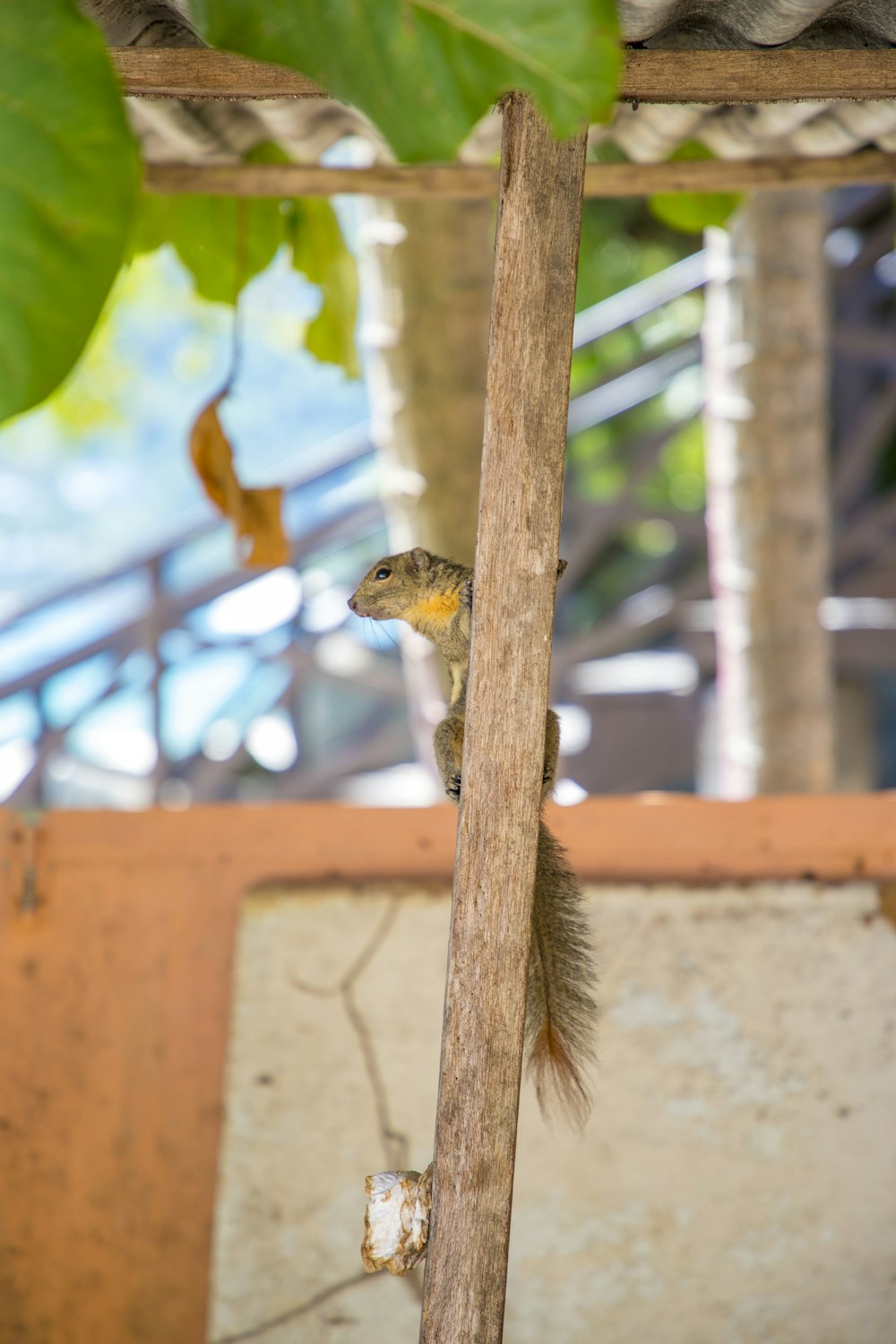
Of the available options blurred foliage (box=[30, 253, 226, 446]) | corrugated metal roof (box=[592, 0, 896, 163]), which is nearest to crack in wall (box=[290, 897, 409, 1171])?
corrugated metal roof (box=[592, 0, 896, 163])

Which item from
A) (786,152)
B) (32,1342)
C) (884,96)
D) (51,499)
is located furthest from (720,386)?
(51,499)

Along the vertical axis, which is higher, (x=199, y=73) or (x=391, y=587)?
(x=199, y=73)

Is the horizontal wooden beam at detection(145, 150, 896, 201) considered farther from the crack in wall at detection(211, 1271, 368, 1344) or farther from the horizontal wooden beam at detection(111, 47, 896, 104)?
the crack in wall at detection(211, 1271, 368, 1344)

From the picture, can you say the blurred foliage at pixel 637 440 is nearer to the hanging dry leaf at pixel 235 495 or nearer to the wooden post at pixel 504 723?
the hanging dry leaf at pixel 235 495

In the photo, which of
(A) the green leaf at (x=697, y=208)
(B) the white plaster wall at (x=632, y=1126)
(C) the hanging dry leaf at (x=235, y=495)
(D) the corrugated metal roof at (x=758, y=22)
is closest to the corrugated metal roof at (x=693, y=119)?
(D) the corrugated metal roof at (x=758, y=22)

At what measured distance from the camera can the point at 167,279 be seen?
23.7ft

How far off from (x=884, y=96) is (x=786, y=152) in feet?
2.25

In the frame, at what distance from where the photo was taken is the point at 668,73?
1.55 meters

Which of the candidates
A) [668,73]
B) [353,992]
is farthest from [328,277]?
[353,992]

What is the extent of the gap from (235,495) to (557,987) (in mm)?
1358

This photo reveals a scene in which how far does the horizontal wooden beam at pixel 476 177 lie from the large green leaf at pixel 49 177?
1364mm

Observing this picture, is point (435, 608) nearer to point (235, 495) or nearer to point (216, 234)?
point (235, 495)

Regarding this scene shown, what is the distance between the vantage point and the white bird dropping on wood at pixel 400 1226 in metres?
1.57

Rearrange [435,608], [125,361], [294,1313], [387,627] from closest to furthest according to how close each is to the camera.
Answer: [435,608] < [294,1313] < [387,627] < [125,361]
